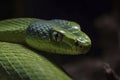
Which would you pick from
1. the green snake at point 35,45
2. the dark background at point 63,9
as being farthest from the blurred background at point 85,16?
the green snake at point 35,45

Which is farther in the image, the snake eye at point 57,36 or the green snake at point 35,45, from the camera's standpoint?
the snake eye at point 57,36

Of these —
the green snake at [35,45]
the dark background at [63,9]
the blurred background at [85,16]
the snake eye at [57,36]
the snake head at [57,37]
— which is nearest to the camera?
the green snake at [35,45]

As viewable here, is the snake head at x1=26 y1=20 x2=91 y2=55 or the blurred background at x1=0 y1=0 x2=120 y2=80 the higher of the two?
the snake head at x1=26 y1=20 x2=91 y2=55

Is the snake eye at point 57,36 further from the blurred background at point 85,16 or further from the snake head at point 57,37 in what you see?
the blurred background at point 85,16

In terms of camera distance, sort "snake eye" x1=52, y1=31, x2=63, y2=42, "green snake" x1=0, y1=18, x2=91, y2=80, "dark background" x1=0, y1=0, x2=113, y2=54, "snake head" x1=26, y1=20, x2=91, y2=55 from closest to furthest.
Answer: "green snake" x1=0, y1=18, x2=91, y2=80 < "snake head" x1=26, y1=20, x2=91, y2=55 < "snake eye" x1=52, y1=31, x2=63, y2=42 < "dark background" x1=0, y1=0, x2=113, y2=54

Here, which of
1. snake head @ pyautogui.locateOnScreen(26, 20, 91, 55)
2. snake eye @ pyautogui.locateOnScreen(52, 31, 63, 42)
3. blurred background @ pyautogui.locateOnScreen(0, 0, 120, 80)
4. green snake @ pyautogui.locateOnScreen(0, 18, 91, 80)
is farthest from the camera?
blurred background @ pyautogui.locateOnScreen(0, 0, 120, 80)

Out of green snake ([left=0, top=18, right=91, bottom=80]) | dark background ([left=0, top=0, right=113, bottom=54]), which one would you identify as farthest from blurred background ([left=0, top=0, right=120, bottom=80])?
green snake ([left=0, top=18, right=91, bottom=80])

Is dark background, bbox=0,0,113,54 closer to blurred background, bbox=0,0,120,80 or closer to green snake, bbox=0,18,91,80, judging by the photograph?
blurred background, bbox=0,0,120,80
